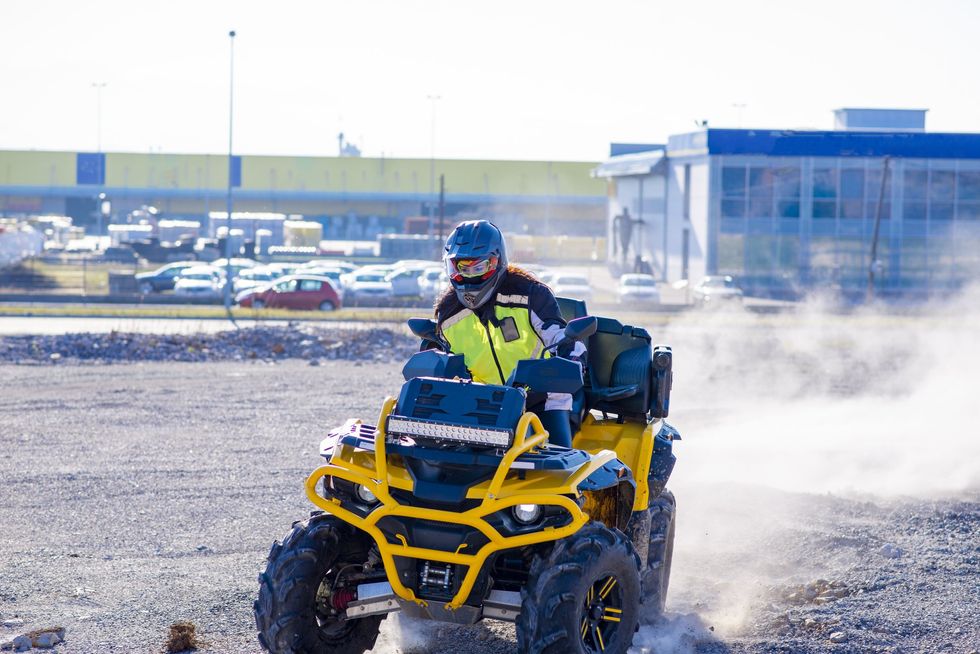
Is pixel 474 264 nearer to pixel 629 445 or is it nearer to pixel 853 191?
pixel 629 445

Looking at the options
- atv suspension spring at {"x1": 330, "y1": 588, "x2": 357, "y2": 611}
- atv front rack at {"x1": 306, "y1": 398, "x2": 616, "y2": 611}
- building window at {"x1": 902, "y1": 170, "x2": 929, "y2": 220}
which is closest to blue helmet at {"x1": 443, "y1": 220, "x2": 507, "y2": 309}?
atv front rack at {"x1": 306, "y1": 398, "x2": 616, "y2": 611}

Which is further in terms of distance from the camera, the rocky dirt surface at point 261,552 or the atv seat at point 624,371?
the atv seat at point 624,371

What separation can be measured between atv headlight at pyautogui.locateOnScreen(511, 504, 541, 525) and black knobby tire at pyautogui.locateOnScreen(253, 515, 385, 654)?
2.99 ft

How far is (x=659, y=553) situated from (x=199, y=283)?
4451 centimetres

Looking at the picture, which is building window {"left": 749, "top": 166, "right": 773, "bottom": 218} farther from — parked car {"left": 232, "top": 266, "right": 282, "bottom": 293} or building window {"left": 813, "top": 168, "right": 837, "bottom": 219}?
parked car {"left": 232, "top": 266, "right": 282, "bottom": 293}

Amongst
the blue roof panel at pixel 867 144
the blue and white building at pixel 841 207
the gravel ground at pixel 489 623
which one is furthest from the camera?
the blue and white building at pixel 841 207

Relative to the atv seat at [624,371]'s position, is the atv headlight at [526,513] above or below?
below

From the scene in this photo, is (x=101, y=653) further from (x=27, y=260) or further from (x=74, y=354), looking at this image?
(x=27, y=260)

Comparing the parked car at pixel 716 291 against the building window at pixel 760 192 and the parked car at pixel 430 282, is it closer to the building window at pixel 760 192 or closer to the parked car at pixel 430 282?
the building window at pixel 760 192

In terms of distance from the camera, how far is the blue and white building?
204ft

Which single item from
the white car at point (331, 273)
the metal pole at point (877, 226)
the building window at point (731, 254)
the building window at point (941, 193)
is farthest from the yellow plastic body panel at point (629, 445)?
the building window at point (941, 193)

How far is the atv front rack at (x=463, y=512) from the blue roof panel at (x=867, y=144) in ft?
192

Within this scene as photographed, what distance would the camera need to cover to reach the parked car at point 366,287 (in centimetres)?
5009

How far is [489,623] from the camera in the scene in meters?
7.80
